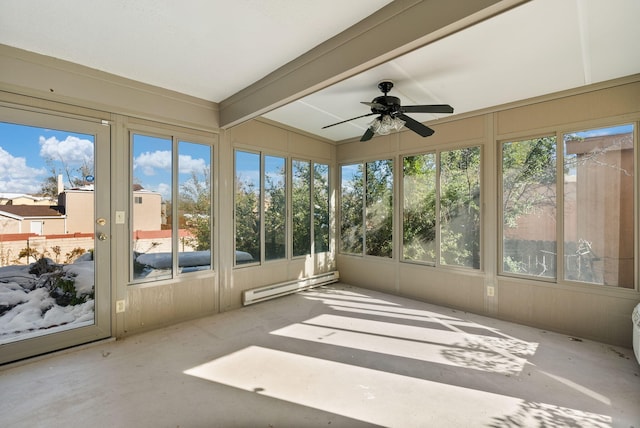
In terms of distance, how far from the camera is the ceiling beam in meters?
1.61

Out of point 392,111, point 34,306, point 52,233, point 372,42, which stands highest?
point 372,42

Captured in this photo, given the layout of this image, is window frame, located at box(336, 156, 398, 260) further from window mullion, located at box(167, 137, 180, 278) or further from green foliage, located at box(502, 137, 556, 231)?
window mullion, located at box(167, 137, 180, 278)

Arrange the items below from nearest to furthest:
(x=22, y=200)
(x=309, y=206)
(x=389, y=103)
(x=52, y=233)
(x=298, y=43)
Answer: (x=298, y=43) → (x=22, y=200) → (x=52, y=233) → (x=389, y=103) → (x=309, y=206)

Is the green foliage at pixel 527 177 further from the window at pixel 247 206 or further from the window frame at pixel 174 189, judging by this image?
the window frame at pixel 174 189

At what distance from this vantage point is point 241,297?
3.93 metres

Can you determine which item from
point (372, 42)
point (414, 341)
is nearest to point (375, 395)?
point (414, 341)

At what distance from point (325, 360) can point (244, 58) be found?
8.92 ft

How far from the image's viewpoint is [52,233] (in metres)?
2.59

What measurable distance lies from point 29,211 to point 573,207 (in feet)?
17.4

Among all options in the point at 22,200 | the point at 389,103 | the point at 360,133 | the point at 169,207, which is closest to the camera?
the point at 22,200

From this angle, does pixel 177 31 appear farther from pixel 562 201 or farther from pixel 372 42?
pixel 562 201

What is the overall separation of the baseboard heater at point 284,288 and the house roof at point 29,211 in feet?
7.20

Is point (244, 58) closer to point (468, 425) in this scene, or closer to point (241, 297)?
point (241, 297)

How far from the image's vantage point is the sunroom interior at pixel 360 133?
6.73 ft
